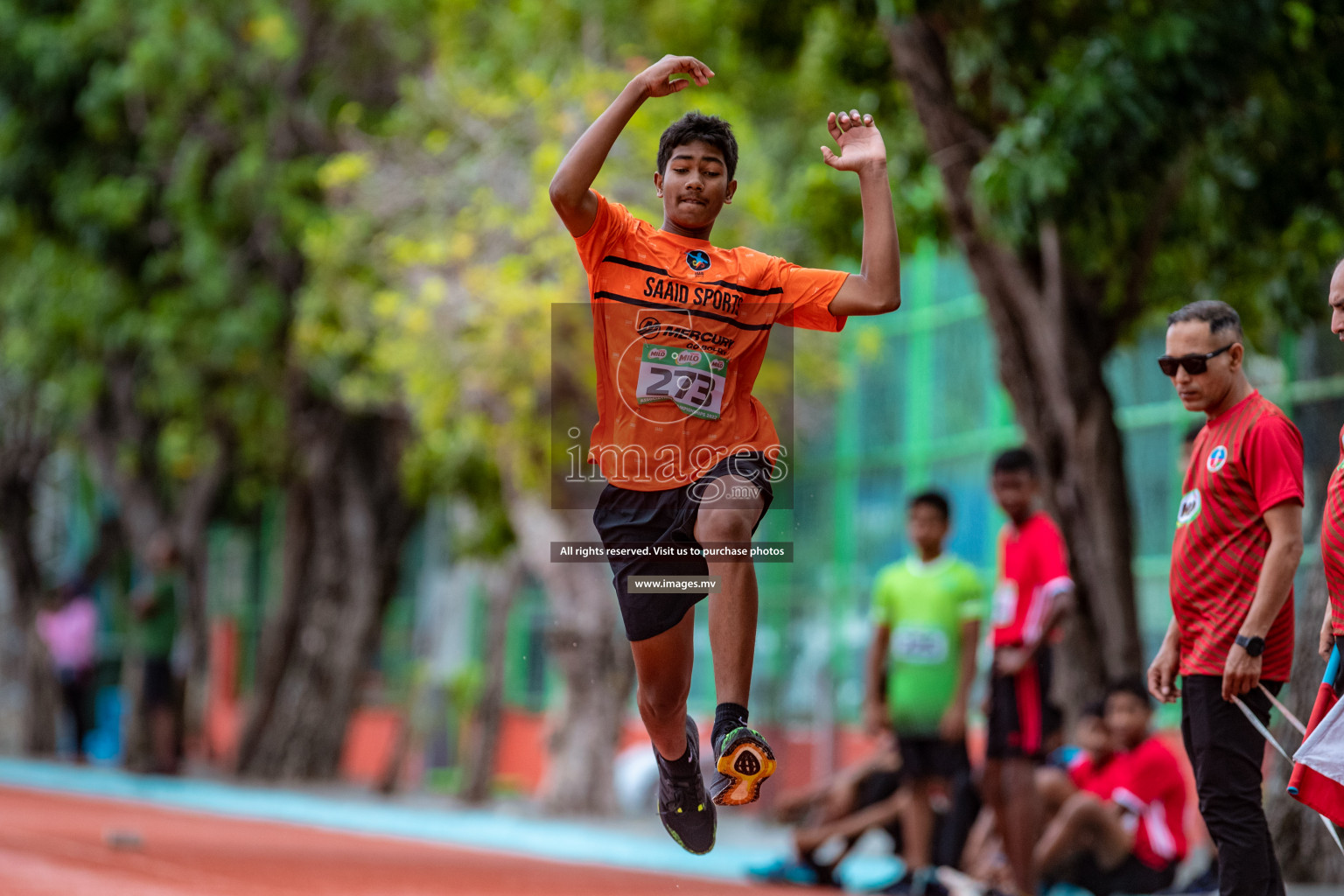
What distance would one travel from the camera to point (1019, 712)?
332 inches

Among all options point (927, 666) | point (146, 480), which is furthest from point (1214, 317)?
point (146, 480)

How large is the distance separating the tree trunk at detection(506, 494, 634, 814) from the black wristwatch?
10365mm

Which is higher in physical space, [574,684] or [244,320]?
[244,320]

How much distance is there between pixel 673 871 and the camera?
11.2 m

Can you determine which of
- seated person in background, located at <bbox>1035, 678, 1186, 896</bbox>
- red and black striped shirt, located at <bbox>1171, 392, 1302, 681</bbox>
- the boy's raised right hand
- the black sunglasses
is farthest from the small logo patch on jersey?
seated person in background, located at <bbox>1035, 678, 1186, 896</bbox>

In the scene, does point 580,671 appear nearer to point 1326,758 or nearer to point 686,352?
point 686,352

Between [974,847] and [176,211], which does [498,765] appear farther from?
[974,847]

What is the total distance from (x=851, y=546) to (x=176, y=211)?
786 centimetres

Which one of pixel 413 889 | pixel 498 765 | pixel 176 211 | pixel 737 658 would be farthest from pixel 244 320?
pixel 737 658

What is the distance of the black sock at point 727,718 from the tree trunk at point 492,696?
11.6m

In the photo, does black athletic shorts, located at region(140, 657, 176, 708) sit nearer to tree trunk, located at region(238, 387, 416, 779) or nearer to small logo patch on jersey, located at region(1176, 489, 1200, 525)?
tree trunk, located at region(238, 387, 416, 779)

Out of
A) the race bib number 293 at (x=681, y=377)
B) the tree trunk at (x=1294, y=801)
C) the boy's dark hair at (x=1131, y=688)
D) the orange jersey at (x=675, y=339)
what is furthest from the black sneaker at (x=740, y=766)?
the boy's dark hair at (x=1131, y=688)

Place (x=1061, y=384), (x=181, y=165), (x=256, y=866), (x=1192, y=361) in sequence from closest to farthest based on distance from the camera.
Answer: (x=1192, y=361) < (x=256, y=866) < (x=1061, y=384) < (x=181, y=165)

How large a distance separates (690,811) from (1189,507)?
73.9 inches
